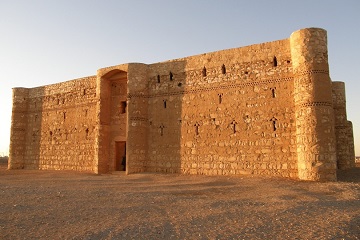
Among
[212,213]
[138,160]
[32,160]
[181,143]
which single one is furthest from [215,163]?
[32,160]

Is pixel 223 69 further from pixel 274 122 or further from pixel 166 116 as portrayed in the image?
pixel 166 116

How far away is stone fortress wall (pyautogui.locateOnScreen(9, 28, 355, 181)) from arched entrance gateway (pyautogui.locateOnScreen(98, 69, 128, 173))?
0.20 ft

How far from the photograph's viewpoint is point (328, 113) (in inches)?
511

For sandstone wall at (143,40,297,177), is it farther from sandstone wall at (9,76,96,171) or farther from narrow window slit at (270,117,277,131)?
sandstone wall at (9,76,96,171)

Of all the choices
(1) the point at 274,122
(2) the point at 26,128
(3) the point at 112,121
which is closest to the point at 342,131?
(1) the point at 274,122

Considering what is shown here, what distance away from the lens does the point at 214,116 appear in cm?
1559

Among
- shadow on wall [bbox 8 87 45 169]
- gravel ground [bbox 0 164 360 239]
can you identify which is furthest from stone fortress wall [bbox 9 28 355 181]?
gravel ground [bbox 0 164 360 239]

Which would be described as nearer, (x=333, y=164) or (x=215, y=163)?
(x=333, y=164)

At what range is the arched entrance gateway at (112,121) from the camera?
62.2 feet

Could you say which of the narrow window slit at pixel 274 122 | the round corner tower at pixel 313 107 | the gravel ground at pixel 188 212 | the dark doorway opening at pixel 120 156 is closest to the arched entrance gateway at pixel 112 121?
the dark doorway opening at pixel 120 156

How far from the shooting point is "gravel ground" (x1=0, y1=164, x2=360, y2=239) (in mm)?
A: 5707

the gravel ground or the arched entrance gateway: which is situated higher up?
the arched entrance gateway

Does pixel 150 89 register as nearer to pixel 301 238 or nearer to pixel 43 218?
pixel 43 218

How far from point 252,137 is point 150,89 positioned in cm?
659
